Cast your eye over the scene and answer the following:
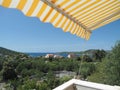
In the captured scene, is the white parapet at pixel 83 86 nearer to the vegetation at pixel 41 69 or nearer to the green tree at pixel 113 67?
the green tree at pixel 113 67

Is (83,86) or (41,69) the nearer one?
(83,86)

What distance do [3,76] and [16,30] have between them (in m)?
61.0

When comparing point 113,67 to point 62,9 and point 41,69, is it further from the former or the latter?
point 41,69

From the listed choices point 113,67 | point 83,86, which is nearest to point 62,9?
point 83,86

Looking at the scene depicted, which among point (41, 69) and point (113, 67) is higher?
point (41, 69)

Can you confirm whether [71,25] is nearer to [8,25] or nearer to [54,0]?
[54,0]

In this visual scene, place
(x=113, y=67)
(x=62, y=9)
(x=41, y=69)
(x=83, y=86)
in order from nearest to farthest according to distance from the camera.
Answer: (x=62, y=9)
(x=83, y=86)
(x=113, y=67)
(x=41, y=69)

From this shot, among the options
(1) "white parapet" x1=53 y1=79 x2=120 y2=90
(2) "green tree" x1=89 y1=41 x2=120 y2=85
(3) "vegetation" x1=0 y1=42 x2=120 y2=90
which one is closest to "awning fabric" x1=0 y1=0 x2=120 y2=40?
(1) "white parapet" x1=53 y1=79 x2=120 y2=90

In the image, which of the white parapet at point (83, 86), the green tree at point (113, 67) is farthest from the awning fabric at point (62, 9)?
the green tree at point (113, 67)

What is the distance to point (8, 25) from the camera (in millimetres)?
131750

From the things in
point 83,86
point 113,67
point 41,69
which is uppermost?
point 41,69

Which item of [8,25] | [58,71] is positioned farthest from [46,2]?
[8,25]

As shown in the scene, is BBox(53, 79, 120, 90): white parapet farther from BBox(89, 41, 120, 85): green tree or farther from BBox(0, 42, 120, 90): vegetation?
BBox(0, 42, 120, 90): vegetation

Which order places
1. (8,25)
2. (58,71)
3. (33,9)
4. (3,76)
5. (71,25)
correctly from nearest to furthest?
1. (33,9)
2. (71,25)
3. (3,76)
4. (58,71)
5. (8,25)
